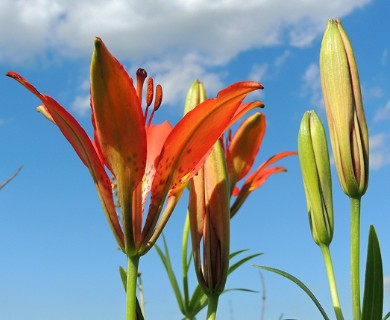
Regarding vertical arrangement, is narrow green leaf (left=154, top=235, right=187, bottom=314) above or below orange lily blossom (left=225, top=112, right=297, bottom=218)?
below

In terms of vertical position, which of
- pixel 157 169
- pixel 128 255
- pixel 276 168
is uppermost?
pixel 276 168

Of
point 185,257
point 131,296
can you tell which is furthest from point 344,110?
point 185,257

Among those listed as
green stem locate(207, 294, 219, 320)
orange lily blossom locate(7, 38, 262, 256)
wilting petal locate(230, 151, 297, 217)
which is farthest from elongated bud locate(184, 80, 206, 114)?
wilting petal locate(230, 151, 297, 217)

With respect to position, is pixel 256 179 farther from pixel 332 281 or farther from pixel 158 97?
pixel 158 97

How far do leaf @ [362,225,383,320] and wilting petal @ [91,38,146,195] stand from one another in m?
0.35

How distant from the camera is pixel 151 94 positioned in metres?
0.87

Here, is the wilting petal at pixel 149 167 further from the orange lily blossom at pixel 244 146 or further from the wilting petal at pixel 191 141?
the orange lily blossom at pixel 244 146

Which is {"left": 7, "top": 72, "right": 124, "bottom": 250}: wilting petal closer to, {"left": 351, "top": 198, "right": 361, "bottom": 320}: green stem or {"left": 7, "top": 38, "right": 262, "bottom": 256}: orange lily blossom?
{"left": 7, "top": 38, "right": 262, "bottom": 256}: orange lily blossom

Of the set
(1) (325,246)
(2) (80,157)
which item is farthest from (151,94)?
(1) (325,246)

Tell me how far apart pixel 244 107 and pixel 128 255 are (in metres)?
0.25

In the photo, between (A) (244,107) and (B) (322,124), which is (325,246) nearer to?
(B) (322,124)

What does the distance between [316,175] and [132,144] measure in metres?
0.43

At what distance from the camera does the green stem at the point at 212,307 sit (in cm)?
82

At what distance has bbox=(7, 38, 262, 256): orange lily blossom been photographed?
662 mm
